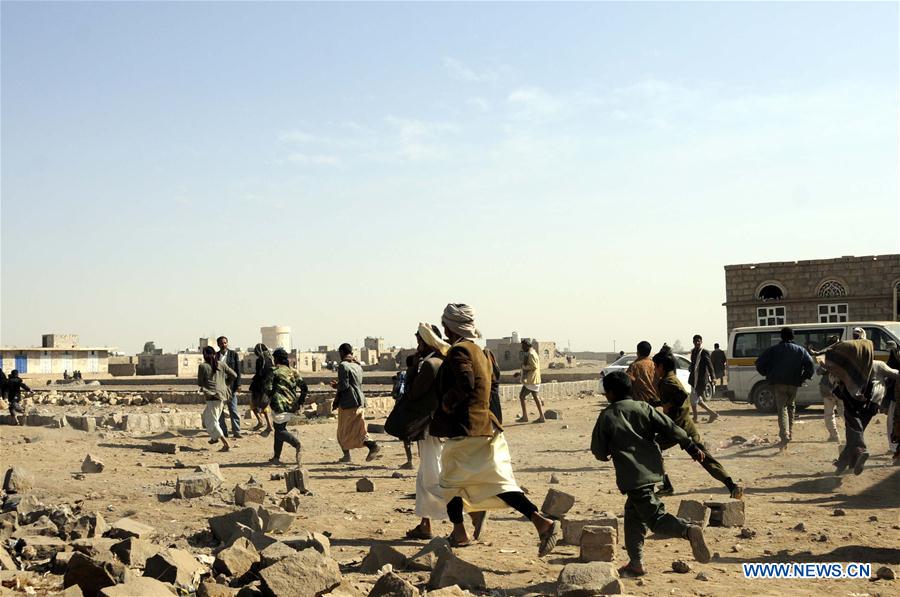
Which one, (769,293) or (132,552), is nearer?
(132,552)

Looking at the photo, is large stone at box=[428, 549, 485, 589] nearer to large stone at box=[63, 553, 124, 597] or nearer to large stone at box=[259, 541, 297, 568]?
large stone at box=[259, 541, 297, 568]

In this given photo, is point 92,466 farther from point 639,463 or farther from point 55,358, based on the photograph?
point 55,358

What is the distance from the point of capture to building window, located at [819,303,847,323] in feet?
107

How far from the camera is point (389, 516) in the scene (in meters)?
7.84

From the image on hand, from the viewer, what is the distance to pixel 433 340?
21.4 feet

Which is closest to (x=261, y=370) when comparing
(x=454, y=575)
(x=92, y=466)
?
(x=92, y=466)

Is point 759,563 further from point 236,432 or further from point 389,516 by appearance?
point 236,432

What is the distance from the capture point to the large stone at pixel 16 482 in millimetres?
8844

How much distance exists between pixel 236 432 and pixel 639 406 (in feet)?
36.0

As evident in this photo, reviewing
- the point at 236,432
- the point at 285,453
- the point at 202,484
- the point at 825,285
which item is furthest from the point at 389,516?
the point at 825,285

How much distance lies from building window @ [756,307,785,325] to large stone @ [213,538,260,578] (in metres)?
31.5

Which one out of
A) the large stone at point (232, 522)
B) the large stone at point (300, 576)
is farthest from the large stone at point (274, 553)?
the large stone at point (232, 522)

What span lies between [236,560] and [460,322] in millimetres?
2251

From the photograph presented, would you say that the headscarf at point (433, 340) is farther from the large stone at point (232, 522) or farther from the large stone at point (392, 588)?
the large stone at point (392, 588)
